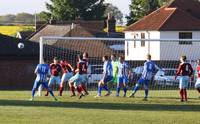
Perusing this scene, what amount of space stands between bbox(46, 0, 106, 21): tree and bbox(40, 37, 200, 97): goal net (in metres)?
26.3

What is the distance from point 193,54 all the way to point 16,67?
1478cm

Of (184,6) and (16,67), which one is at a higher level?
(184,6)

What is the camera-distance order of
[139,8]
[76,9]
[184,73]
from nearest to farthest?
[184,73]
[76,9]
[139,8]

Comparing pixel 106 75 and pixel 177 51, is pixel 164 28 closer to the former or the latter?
pixel 177 51

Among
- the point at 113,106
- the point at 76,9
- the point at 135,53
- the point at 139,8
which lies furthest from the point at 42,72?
the point at 139,8

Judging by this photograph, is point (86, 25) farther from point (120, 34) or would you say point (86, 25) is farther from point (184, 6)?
point (184, 6)

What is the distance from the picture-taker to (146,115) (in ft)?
72.1

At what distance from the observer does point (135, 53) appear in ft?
213

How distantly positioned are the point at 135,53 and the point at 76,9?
111 ft

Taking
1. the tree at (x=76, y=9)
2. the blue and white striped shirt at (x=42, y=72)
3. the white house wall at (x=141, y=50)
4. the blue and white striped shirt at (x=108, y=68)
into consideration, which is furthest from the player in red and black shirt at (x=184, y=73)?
the tree at (x=76, y=9)

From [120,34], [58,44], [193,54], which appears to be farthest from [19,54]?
[120,34]

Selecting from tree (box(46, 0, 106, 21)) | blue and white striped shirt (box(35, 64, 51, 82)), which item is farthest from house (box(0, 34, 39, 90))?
tree (box(46, 0, 106, 21))

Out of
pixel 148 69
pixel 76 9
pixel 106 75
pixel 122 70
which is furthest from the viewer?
pixel 76 9

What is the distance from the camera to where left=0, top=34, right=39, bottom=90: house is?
53616 mm
